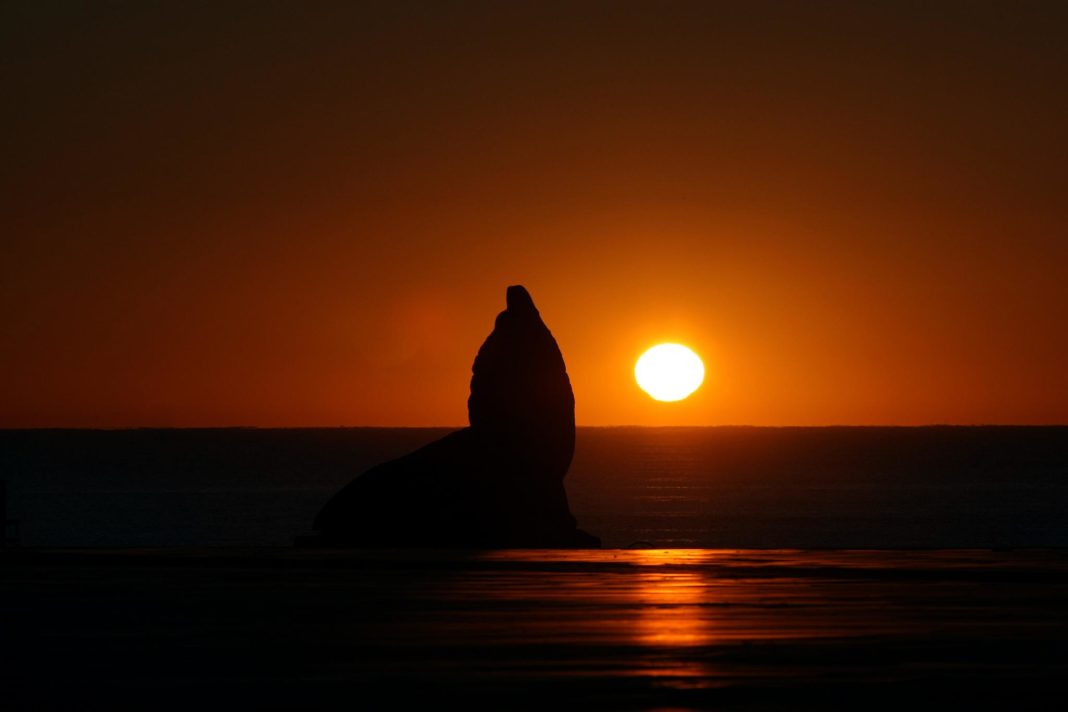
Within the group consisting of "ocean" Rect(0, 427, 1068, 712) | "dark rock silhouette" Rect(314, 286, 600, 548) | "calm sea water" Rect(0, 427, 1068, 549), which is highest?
"calm sea water" Rect(0, 427, 1068, 549)

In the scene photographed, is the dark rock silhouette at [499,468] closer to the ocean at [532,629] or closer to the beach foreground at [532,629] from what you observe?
the ocean at [532,629]

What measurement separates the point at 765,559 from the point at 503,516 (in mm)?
38975

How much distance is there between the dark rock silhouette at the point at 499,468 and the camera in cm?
5759

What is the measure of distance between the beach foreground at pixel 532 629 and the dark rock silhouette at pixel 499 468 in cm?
3760

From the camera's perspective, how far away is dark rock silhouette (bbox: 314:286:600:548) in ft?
189

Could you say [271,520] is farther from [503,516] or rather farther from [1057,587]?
[1057,587]

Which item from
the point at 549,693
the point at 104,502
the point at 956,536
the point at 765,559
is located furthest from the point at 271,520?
the point at 549,693

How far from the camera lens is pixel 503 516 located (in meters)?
58.0

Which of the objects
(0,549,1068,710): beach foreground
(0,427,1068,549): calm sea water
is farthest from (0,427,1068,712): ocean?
(0,427,1068,549): calm sea water

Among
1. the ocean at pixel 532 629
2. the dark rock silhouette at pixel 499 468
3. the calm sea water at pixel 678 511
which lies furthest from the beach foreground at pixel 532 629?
the calm sea water at pixel 678 511

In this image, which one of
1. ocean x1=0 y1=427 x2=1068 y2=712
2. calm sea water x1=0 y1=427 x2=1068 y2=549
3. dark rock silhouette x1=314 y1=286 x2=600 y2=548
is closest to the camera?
ocean x1=0 y1=427 x2=1068 y2=712

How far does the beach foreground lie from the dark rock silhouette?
37596 mm

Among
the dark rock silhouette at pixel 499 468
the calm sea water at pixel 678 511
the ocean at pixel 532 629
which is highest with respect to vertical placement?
the calm sea water at pixel 678 511

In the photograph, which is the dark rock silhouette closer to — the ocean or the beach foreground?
the ocean
